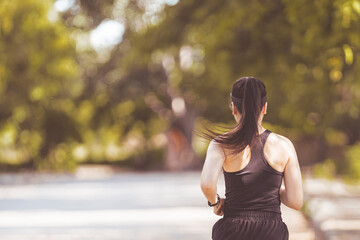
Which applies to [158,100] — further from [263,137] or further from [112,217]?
[263,137]

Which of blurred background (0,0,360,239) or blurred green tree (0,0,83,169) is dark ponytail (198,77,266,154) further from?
blurred green tree (0,0,83,169)

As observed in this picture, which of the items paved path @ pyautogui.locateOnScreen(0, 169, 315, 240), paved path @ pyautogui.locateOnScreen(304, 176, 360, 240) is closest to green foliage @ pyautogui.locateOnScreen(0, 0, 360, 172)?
paved path @ pyautogui.locateOnScreen(304, 176, 360, 240)

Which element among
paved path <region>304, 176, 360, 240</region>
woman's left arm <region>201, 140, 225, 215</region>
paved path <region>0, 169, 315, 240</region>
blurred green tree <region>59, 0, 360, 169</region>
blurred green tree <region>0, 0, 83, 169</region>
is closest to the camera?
woman's left arm <region>201, 140, 225, 215</region>

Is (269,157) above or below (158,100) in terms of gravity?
below

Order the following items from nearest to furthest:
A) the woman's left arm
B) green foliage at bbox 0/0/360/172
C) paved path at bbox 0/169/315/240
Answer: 1. the woman's left arm
2. green foliage at bbox 0/0/360/172
3. paved path at bbox 0/169/315/240

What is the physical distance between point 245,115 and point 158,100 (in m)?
41.9

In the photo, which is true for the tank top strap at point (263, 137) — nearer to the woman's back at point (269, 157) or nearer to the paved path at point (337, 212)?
the woman's back at point (269, 157)

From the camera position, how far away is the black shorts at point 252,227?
158 inches

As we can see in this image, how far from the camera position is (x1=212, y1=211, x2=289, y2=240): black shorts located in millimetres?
4008

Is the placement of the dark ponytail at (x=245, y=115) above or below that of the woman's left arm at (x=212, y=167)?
above

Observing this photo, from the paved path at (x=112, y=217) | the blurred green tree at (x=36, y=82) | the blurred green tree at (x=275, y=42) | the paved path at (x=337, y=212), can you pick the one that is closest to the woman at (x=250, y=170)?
the blurred green tree at (x=275, y=42)

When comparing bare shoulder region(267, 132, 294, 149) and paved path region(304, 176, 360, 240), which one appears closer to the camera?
bare shoulder region(267, 132, 294, 149)

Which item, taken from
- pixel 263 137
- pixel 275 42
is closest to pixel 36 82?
pixel 275 42

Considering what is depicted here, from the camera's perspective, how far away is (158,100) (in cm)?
4584
